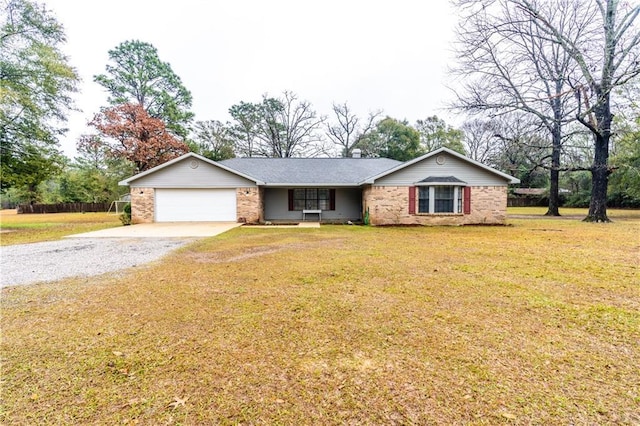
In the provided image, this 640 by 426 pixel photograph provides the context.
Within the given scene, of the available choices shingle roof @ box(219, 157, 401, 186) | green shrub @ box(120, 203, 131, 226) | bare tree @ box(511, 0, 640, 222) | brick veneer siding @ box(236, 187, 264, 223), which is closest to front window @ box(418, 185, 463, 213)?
shingle roof @ box(219, 157, 401, 186)

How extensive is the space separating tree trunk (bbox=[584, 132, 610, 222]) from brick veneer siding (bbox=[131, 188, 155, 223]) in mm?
21796

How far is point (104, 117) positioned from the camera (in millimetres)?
22172

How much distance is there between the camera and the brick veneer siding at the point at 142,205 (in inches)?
581

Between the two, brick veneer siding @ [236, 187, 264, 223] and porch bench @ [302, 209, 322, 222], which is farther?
porch bench @ [302, 209, 322, 222]

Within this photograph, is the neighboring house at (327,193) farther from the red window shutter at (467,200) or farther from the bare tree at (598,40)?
the bare tree at (598,40)

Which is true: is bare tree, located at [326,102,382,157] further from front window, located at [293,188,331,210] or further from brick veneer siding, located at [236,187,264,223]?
brick veneer siding, located at [236,187,264,223]

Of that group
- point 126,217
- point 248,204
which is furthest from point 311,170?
point 126,217

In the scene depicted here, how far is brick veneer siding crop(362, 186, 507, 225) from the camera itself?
13.9 metres

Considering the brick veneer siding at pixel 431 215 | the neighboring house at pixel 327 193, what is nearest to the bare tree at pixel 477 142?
the brick veneer siding at pixel 431 215

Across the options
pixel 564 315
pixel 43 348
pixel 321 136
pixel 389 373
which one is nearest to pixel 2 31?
pixel 43 348

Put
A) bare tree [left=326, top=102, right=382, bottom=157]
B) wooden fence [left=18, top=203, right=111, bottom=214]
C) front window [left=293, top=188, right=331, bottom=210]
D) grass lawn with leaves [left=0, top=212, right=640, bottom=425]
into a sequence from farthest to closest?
1. bare tree [left=326, top=102, right=382, bottom=157]
2. wooden fence [left=18, top=203, right=111, bottom=214]
3. front window [left=293, top=188, right=331, bottom=210]
4. grass lawn with leaves [left=0, top=212, right=640, bottom=425]

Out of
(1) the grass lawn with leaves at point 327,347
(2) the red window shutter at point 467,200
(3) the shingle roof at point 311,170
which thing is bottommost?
(1) the grass lawn with leaves at point 327,347

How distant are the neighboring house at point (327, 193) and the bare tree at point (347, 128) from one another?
63.2ft

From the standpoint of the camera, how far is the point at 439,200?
13953 millimetres
